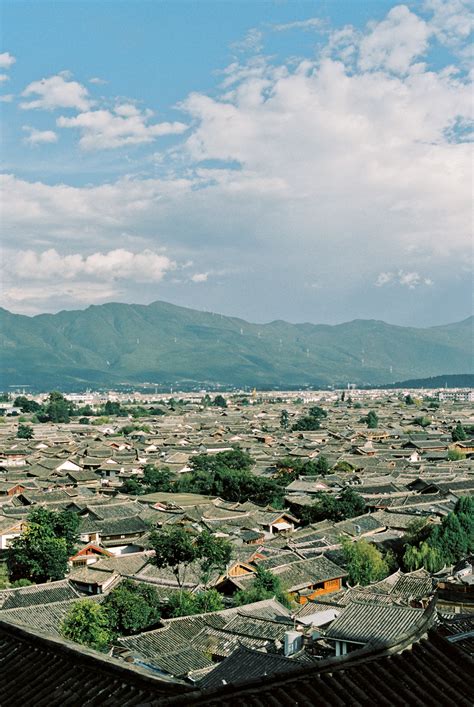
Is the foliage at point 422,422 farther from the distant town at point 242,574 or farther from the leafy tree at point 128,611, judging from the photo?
the leafy tree at point 128,611

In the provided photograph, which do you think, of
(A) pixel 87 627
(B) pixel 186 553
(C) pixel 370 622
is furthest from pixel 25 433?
(C) pixel 370 622

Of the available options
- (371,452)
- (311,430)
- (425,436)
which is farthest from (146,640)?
(311,430)

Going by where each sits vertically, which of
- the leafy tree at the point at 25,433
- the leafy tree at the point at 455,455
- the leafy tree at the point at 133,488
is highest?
the leafy tree at the point at 455,455

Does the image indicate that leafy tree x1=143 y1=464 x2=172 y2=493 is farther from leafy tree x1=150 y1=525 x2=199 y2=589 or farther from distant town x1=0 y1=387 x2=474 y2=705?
leafy tree x1=150 y1=525 x2=199 y2=589

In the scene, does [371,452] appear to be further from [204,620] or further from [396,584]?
[204,620]

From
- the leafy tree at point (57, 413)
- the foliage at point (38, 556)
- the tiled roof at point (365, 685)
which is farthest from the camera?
the leafy tree at point (57, 413)

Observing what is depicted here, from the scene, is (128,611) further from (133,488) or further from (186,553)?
(133,488)

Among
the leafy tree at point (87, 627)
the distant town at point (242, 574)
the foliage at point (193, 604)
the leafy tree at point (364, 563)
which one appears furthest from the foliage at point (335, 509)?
the leafy tree at point (87, 627)
